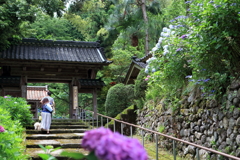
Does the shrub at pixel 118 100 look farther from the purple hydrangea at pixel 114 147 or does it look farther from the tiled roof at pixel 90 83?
the purple hydrangea at pixel 114 147

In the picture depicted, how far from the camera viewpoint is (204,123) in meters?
6.47

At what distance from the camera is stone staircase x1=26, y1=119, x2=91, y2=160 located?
670 cm

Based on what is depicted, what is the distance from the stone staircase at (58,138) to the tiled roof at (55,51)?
315 cm

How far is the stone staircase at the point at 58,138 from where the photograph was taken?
670 centimetres

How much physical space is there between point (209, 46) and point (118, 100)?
7669 millimetres

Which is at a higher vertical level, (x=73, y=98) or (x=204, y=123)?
(x=73, y=98)

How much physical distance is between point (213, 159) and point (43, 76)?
9.48 meters

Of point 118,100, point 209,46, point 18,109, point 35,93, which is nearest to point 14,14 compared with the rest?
point 18,109

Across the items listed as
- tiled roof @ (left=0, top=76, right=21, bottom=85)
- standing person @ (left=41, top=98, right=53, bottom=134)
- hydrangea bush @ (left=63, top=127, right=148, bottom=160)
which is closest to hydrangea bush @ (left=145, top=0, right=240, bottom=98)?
standing person @ (left=41, top=98, right=53, bottom=134)

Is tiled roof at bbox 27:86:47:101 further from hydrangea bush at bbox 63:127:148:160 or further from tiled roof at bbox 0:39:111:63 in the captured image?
hydrangea bush at bbox 63:127:148:160

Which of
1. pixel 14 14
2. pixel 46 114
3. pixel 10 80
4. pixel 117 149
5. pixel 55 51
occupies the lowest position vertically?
pixel 46 114

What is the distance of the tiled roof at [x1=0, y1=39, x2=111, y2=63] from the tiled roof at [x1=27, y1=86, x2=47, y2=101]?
647 cm

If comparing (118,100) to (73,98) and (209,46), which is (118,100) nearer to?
(73,98)

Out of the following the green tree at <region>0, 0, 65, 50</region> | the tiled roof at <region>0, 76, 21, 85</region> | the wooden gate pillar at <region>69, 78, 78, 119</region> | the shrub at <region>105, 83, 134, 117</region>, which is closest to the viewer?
the green tree at <region>0, 0, 65, 50</region>
